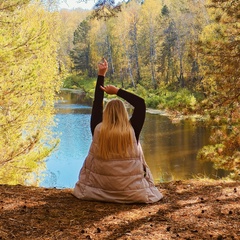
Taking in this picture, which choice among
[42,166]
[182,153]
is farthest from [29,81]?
[182,153]

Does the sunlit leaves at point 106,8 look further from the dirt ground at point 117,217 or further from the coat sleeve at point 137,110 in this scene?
the dirt ground at point 117,217

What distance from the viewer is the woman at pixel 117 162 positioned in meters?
3.32

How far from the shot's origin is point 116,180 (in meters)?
3.37

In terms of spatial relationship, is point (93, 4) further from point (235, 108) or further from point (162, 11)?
point (162, 11)

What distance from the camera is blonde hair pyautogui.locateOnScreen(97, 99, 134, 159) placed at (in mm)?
3297

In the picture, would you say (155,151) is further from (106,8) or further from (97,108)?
(97,108)

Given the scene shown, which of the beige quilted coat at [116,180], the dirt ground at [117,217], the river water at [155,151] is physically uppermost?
the beige quilted coat at [116,180]

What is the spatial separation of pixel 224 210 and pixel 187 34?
1112 inches

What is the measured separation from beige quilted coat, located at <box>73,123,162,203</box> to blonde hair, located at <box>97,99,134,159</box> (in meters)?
0.09

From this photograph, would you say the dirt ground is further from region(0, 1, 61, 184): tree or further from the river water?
the river water

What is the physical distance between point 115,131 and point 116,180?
456mm

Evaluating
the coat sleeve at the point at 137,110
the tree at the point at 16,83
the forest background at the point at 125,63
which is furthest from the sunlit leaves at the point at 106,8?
the tree at the point at 16,83

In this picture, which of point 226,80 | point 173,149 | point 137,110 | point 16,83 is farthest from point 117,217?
point 173,149

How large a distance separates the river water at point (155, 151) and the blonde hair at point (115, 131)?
638 centimetres
